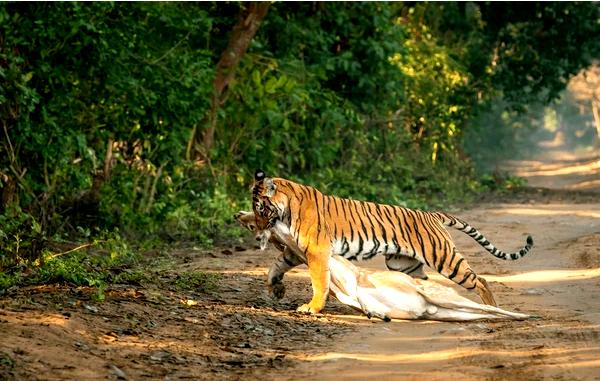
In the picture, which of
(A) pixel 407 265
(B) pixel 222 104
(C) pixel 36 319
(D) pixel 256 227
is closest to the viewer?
(C) pixel 36 319

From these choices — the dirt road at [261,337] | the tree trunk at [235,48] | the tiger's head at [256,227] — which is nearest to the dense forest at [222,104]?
the tree trunk at [235,48]

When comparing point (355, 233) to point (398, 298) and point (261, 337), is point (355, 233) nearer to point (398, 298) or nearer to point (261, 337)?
point (398, 298)

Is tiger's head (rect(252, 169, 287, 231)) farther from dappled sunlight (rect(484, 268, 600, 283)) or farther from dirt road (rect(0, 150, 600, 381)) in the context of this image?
dappled sunlight (rect(484, 268, 600, 283))

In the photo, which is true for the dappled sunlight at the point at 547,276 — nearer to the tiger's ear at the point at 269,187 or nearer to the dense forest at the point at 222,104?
the tiger's ear at the point at 269,187

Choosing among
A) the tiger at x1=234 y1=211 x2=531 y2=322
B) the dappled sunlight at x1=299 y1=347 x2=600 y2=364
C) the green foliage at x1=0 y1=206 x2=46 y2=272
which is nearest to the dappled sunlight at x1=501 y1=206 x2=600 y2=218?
the tiger at x1=234 y1=211 x2=531 y2=322

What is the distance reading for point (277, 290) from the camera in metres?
8.60

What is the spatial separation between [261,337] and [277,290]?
1.61 meters

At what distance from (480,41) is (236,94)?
1203 centimetres

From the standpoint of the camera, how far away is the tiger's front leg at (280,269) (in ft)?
28.0

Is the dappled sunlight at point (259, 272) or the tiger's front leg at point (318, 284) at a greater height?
the tiger's front leg at point (318, 284)

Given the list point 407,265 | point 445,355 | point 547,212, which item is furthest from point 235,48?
point 445,355

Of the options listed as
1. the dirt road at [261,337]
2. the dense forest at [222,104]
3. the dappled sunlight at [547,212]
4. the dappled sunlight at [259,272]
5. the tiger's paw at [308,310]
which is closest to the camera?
the dirt road at [261,337]

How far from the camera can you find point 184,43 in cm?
1430

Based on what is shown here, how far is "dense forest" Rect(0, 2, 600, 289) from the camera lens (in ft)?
36.6
